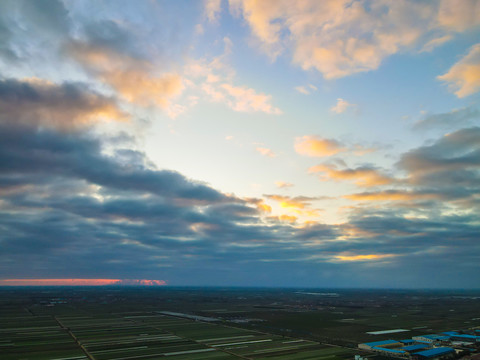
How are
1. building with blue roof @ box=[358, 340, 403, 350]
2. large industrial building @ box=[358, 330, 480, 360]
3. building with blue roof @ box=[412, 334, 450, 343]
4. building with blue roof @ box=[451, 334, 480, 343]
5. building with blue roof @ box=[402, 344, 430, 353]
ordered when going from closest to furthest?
large industrial building @ box=[358, 330, 480, 360], building with blue roof @ box=[402, 344, 430, 353], building with blue roof @ box=[358, 340, 403, 350], building with blue roof @ box=[412, 334, 450, 343], building with blue roof @ box=[451, 334, 480, 343]

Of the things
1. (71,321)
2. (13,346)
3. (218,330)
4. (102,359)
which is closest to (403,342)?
(218,330)

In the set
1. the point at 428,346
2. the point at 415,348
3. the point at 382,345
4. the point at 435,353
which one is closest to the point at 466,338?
the point at 428,346

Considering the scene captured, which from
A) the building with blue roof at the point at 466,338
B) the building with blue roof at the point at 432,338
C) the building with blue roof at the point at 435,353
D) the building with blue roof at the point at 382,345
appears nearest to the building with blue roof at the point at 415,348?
the building with blue roof at the point at 435,353

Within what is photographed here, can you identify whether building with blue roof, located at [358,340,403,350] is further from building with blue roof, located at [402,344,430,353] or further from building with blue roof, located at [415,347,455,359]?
building with blue roof, located at [415,347,455,359]

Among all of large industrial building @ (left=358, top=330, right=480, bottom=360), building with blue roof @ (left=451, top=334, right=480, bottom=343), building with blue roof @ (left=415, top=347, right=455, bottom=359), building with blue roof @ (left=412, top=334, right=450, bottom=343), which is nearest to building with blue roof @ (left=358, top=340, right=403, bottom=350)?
large industrial building @ (left=358, top=330, right=480, bottom=360)

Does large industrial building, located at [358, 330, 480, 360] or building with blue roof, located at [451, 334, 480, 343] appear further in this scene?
building with blue roof, located at [451, 334, 480, 343]

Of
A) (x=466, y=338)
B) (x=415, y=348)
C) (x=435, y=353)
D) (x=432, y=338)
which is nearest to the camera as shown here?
(x=435, y=353)

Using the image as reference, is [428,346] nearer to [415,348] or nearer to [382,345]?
[415,348]

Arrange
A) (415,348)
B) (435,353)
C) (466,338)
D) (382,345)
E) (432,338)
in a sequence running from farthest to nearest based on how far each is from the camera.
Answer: (466,338) < (432,338) < (382,345) < (415,348) < (435,353)

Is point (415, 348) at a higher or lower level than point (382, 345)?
lower

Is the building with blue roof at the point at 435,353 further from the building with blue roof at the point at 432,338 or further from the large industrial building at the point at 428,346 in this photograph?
the building with blue roof at the point at 432,338

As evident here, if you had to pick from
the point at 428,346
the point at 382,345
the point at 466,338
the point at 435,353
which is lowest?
the point at 428,346
